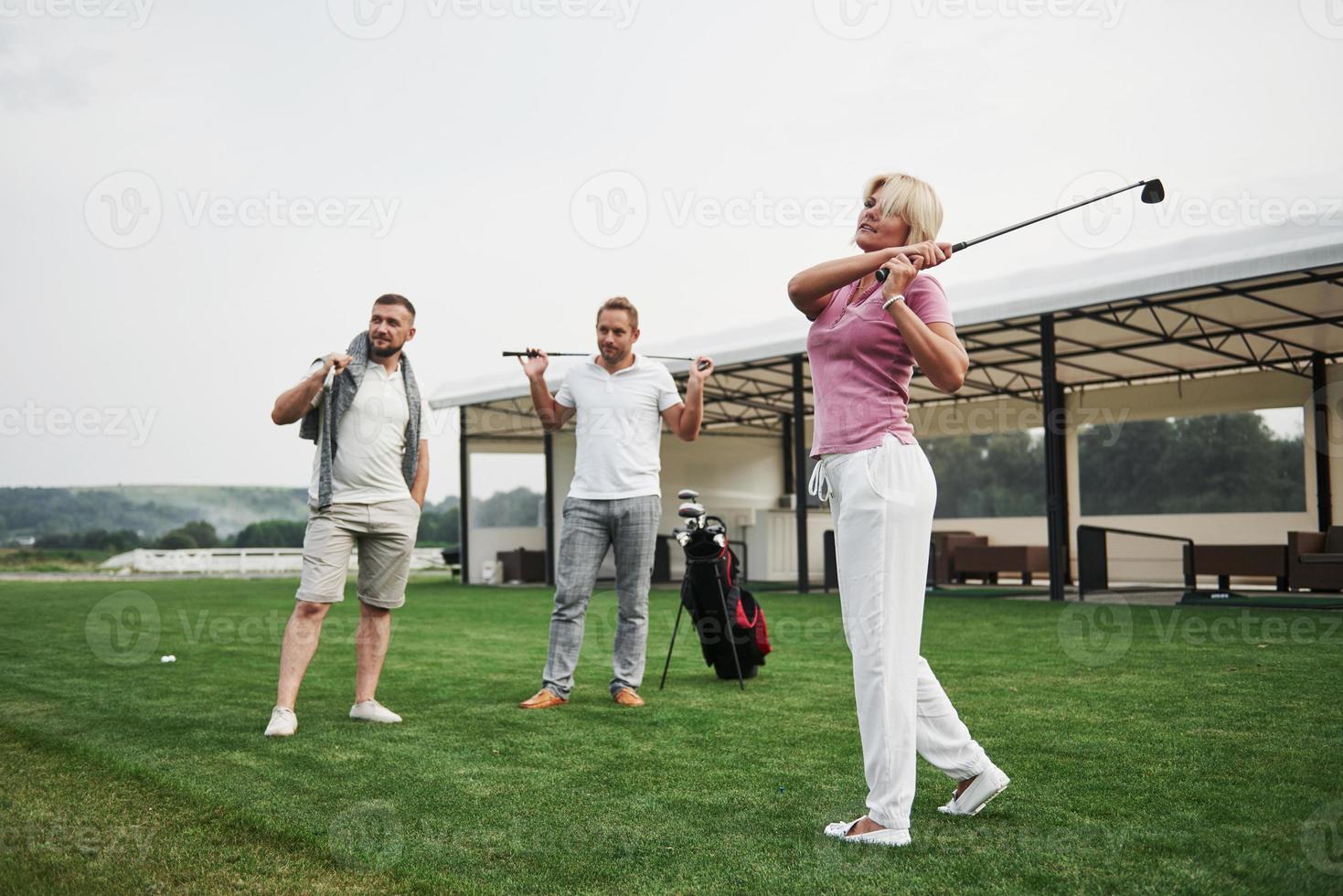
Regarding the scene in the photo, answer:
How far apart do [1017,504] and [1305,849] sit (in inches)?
850

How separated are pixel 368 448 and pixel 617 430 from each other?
1.15 metres

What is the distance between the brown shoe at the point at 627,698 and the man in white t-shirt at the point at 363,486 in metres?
1.04

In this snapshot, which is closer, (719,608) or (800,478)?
(719,608)

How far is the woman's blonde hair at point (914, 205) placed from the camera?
2584 mm

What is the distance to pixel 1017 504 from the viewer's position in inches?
909

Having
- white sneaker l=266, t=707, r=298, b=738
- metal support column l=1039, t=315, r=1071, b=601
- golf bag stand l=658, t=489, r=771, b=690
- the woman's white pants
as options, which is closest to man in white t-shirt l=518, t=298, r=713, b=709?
golf bag stand l=658, t=489, r=771, b=690

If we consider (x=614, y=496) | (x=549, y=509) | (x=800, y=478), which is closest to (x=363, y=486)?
(x=614, y=496)

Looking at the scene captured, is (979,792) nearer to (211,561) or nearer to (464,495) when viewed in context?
(464,495)

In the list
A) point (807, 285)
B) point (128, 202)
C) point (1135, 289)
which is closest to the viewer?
point (807, 285)

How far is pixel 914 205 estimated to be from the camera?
102 inches

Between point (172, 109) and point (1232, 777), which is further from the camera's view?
point (172, 109)

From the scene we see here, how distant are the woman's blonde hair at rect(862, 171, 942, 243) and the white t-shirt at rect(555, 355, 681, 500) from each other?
8.17ft

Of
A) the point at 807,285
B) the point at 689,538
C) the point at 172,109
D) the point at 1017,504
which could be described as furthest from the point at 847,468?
the point at 1017,504

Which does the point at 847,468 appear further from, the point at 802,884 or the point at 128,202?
the point at 128,202
